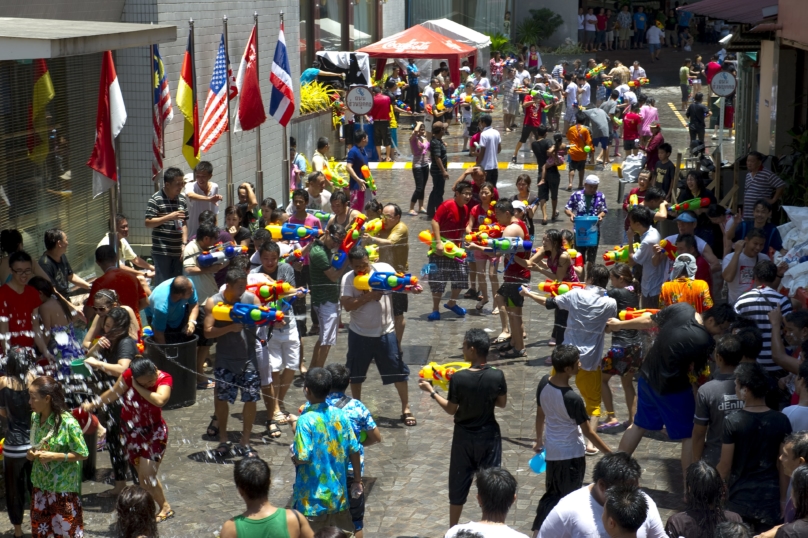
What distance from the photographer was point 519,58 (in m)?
37.4

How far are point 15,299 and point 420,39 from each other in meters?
20.4

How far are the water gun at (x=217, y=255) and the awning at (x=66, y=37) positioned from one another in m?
2.14

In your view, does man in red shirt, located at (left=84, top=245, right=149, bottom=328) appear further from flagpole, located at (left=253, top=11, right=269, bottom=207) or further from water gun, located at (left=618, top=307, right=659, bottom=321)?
flagpole, located at (left=253, top=11, right=269, bottom=207)

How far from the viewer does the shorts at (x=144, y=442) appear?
7.46m

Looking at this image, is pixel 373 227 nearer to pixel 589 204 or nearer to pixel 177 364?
pixel 177 364

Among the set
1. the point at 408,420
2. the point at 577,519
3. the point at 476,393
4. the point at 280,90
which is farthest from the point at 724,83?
the point at 577,519

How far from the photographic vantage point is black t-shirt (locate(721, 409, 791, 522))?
6234mm

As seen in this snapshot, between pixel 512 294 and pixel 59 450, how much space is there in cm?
533

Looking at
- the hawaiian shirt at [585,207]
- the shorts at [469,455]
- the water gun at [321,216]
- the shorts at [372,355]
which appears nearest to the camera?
the shorts at [469,455]

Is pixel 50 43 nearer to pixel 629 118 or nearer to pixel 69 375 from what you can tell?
pixel 69 375

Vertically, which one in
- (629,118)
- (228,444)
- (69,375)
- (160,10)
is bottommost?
(228,444)

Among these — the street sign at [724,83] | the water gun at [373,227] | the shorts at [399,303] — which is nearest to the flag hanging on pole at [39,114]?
the water gun at [373,227]

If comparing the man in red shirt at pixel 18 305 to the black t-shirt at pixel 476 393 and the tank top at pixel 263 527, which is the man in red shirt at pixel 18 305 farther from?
the tank top at pixel 263 527

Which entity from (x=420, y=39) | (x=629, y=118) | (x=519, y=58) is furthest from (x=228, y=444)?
(x=519, y=58)
